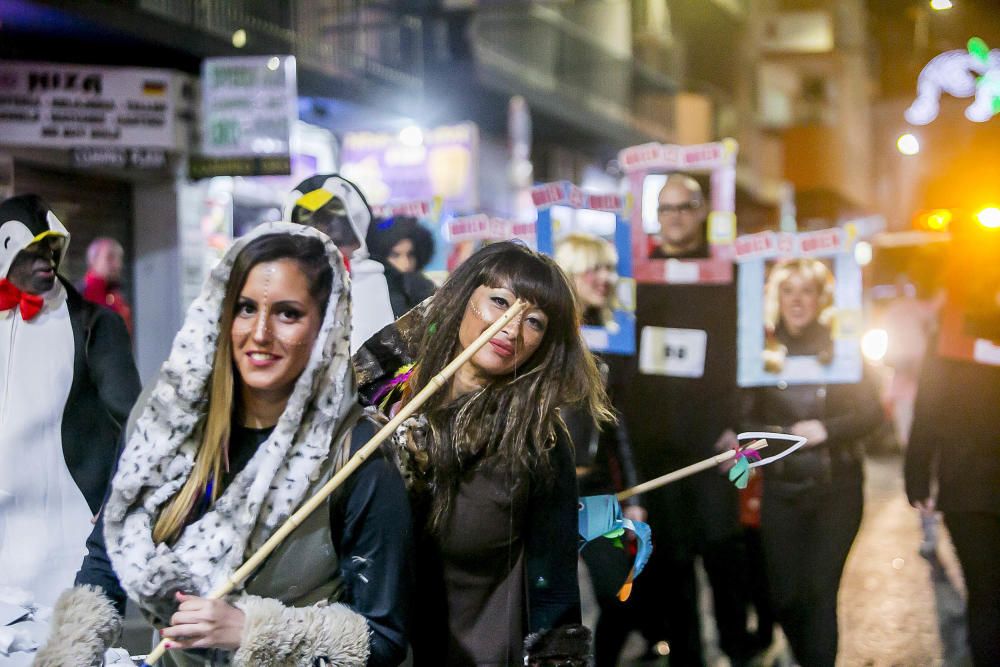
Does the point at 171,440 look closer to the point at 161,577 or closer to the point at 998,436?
the point at 161,577

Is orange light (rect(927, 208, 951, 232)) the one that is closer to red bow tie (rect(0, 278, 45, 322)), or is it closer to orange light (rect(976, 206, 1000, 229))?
orange light (rect(976, 206, 1000, 229))

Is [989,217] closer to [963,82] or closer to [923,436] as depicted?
[963,82]

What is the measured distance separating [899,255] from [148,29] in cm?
666

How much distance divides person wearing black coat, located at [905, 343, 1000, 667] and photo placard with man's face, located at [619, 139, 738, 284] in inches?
43.7

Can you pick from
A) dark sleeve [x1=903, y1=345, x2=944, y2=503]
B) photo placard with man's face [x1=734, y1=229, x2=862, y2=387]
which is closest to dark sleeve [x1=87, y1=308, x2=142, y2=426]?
photo placard with man's face [x1=734, y1=229, x2=862, y2=387]

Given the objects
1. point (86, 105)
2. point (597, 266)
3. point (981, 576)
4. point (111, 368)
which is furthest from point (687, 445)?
point (86, 105)

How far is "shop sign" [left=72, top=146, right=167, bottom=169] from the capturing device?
9227mm

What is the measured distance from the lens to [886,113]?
5.99 meters

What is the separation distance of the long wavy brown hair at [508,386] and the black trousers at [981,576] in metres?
2.56

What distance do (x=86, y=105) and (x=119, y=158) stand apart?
1.41 feet

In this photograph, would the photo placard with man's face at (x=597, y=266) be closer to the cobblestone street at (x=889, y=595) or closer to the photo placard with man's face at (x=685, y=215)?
the photo placard with man's face at (x=685, y=215)

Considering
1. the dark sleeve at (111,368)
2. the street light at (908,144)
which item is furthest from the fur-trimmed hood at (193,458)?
the street light at (908,144)

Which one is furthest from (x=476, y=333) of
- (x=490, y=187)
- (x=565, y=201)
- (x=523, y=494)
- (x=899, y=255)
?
(x=490, y=187)

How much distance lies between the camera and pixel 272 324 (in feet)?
8.70
